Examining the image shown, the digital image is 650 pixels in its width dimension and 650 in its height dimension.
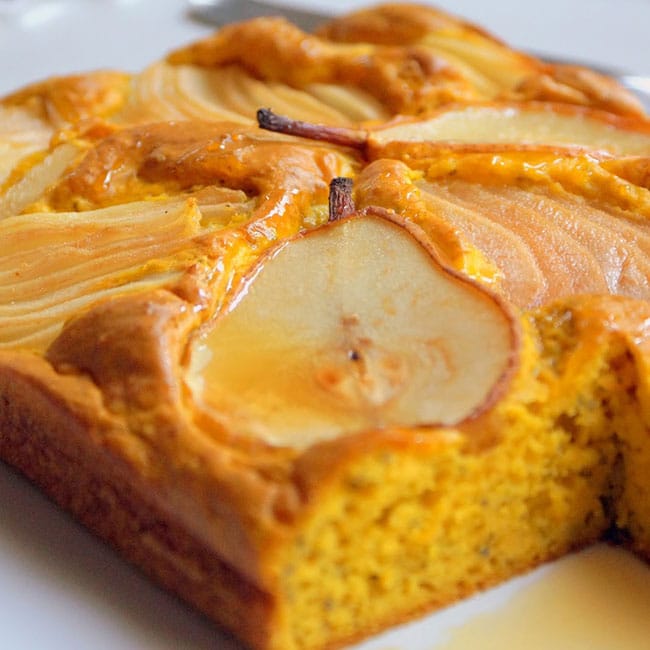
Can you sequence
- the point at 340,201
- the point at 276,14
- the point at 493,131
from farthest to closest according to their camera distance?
the point at 276,14, the point at 493,131, the point at 340,201

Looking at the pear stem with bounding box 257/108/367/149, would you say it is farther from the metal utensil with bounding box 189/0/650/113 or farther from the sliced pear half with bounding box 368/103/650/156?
the metal utensil with bounding box 189/0/650/113

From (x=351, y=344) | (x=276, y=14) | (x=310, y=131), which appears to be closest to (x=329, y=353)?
(x=351, y=344)

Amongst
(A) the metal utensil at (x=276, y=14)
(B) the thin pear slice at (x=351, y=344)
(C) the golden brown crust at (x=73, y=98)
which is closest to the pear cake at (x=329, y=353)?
(B) the thin pear slice at (x=351, y=344)

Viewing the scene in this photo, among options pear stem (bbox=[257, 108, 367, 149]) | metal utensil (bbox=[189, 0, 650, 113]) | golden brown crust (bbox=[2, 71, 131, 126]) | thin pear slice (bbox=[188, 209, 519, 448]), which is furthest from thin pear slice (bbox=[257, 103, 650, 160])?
metal utensil (bbox=[189, 0, 650, 113])

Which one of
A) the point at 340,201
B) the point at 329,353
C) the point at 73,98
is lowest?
the point at 73,98

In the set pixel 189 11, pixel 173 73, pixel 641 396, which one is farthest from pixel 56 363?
pixel 189 11

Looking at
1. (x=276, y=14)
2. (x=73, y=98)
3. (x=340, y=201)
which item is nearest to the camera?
(x=340, y=201)

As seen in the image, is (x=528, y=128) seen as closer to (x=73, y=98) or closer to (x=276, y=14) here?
(x=73, y=98)
